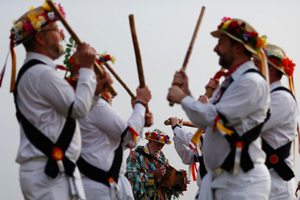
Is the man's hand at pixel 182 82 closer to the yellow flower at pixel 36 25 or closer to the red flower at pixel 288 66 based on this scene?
the yellow flower at pixel 36 25

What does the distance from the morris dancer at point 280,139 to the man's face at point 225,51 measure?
744mm

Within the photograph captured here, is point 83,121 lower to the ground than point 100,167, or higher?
higher

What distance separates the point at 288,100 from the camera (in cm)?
583

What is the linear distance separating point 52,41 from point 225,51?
1354 millimetres

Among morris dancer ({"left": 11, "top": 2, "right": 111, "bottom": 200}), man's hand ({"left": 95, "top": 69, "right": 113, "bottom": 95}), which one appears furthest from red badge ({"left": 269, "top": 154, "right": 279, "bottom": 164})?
morris dancer ({"left": 11, "top": 2, "right": 111, "bottom": 200})

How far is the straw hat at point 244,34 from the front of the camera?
506cm

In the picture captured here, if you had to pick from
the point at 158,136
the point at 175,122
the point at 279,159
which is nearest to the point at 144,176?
the point at 158,136

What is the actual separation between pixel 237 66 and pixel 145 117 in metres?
1.33

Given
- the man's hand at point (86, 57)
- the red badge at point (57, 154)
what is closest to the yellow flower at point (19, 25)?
the man's hand at point (86, 57)

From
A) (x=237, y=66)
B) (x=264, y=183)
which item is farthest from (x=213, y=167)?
(x=237, y=66)

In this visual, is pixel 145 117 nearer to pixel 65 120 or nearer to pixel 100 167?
pixel 100 167

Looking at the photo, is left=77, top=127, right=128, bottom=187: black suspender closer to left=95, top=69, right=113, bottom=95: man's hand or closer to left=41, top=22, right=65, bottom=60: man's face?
left=95, top=69, right=113, bottom=95: man's hand

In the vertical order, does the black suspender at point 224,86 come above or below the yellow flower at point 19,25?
below

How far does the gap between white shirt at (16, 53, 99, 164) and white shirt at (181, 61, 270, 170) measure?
78 centimetres
